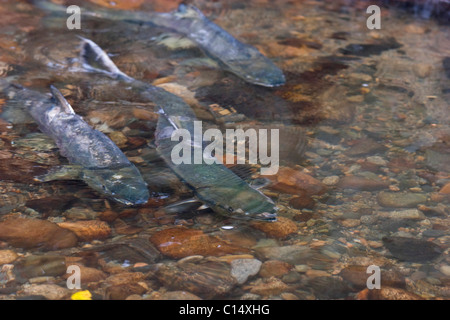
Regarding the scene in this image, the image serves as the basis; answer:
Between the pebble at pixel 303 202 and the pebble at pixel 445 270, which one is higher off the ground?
the pebble at pixel 303 202

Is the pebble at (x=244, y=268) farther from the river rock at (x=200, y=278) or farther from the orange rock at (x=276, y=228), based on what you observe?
the orange rock at (x=276, y=228)

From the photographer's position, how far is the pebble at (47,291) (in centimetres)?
281

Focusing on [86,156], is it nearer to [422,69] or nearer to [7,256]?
[7,256]

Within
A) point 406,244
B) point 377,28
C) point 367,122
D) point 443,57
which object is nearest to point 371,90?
point 367,122

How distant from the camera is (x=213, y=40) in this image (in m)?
6.36

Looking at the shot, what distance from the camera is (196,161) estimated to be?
13.0 ft

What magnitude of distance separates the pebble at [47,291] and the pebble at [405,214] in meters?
2.19

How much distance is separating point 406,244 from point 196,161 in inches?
63.2

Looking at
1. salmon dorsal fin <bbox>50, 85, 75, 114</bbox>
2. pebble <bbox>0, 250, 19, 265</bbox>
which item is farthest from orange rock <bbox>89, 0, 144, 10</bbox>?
pebble <bbox>0, 250, 19, 265</bbox>

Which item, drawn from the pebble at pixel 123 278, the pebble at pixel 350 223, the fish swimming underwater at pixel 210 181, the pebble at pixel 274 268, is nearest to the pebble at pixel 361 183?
the pebble at pixel 350 223

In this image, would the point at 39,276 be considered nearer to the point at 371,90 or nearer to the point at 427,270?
the point at 427,270

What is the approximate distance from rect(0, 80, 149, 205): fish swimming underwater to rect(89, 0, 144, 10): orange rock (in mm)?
3173

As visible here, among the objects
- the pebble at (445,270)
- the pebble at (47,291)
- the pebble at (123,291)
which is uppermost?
the pebble at (47,291)
